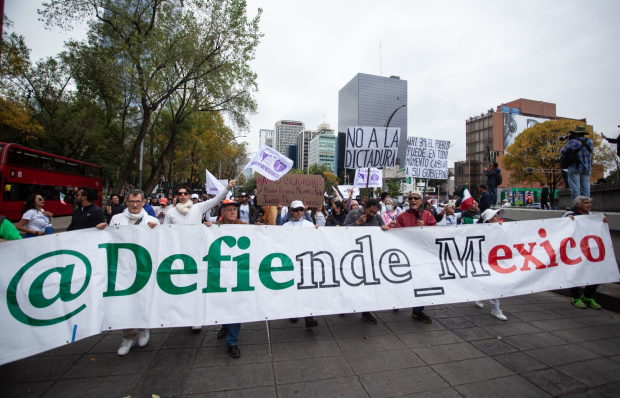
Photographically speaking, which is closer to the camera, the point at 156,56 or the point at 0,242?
the point at 0,242

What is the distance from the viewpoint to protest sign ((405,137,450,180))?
8.03 m

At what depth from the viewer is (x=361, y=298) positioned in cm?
378

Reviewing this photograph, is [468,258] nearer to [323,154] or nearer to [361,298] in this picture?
[361,298]

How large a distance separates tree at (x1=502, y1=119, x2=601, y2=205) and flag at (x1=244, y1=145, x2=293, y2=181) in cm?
3816

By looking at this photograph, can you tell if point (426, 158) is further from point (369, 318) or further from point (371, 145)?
point (369, 318)

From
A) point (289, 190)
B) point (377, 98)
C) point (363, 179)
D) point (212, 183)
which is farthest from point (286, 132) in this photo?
point (289, 190)

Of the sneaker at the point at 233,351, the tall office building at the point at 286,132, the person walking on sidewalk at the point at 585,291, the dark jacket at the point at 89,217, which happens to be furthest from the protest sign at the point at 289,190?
the tall office building at the point at 286,132

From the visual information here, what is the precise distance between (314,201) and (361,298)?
4078mm

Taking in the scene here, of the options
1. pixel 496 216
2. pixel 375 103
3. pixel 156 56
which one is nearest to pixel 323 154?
pixel 375 103

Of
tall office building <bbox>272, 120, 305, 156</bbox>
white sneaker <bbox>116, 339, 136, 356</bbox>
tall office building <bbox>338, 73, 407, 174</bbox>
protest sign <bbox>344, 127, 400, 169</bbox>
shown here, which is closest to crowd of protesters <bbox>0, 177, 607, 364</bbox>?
white sneaker <bbox>116, 339, 136, 356</bbox>

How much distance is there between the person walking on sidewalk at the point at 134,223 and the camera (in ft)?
11.1

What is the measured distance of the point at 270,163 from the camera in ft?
18.8

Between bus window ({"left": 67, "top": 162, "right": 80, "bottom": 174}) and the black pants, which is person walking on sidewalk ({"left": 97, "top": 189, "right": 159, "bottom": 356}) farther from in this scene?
bus window ({"left": 67, "top": 162, "right": 80, "bottom": 174})

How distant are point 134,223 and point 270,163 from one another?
8.68ft
